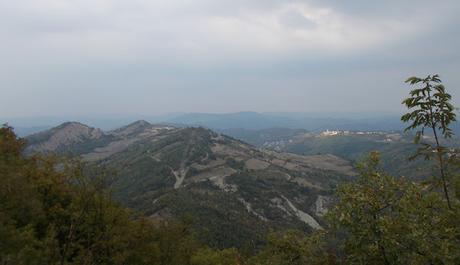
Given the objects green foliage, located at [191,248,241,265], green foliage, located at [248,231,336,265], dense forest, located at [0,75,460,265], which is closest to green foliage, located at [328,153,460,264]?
dense forest, located at [0,75,460,265]

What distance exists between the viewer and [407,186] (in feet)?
65.1

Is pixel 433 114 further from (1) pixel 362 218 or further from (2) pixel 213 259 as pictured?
(2) pixel 213 259

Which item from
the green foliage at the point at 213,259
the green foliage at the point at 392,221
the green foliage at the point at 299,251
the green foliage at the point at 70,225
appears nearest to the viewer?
the green foliage at the point at 392,221

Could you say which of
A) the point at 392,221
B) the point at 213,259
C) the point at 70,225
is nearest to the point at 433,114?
the point at 392,221

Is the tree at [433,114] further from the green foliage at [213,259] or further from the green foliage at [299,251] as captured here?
the green foliage at [213,259]

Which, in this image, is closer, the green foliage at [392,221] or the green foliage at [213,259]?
the green foliage at [392,221]

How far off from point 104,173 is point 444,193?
2849 cm

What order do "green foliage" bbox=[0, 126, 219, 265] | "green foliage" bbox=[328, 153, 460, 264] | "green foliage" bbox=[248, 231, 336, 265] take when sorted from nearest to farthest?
1. "green foliage" bbox=[328, 153, 460, 264]
2. "green foliage" bbox=[248, 231, 336, 265]
3. "green foliage" bbox=[0, 126, 219, 265]

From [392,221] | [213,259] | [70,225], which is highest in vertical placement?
[392,221]

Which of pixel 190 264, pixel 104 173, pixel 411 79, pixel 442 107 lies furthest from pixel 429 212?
pixel 190 264

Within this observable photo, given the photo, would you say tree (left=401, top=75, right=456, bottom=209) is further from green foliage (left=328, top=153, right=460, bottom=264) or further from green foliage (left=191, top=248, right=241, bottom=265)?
green foliage (left=191, top=248, right=241, bottom=265)

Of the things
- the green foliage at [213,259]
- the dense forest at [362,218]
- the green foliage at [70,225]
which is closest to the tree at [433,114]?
the dense forest at [362,218]

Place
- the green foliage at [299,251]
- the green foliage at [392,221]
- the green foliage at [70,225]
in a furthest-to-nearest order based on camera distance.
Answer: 1. the green foliage at [70,225]
2. the green foliage at [299,251]
3. the green foliage at [392,221]

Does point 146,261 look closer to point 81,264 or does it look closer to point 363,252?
point 81,264
